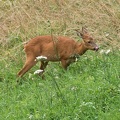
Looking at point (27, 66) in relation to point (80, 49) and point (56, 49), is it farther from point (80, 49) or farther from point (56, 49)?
point (80, 49)

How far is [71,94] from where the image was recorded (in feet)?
25.9

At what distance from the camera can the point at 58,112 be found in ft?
24.3

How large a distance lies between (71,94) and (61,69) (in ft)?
7.80

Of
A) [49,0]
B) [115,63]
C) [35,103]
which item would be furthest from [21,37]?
[35,103]

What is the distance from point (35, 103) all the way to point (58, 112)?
0.68m

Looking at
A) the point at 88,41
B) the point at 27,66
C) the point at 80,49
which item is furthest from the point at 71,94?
the point at 80,49

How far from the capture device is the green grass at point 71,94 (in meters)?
7.32

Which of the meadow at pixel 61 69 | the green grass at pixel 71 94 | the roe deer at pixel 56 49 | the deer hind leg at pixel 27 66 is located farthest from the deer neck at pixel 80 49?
the deer hind leg at pixel 27 66

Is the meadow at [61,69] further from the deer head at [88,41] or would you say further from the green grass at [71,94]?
the deer head at [88,41]

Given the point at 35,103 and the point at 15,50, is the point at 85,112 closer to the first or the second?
the point at 35,103

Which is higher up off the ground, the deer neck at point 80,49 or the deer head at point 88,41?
the deer head at point 88,41

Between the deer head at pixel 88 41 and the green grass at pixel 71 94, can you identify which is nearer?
the green grass at pixel 71 94

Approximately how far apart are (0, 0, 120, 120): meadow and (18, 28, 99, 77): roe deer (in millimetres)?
164

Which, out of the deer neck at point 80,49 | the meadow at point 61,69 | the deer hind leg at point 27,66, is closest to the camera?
→ the meadow at point 61,69
